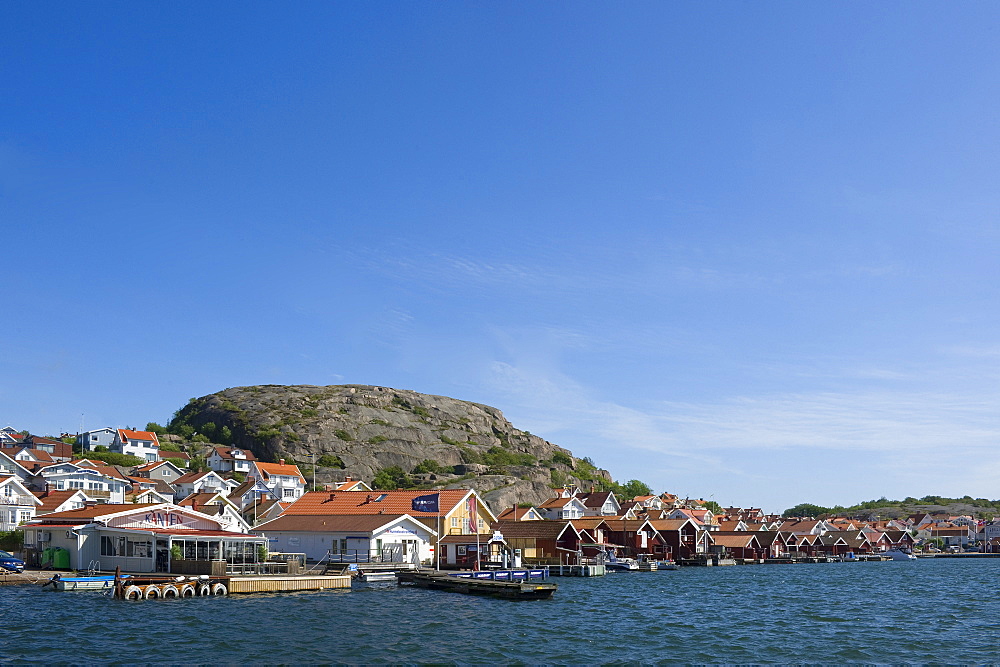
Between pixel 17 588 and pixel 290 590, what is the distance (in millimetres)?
16053

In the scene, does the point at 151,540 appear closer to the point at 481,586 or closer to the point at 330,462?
the point at 481,586

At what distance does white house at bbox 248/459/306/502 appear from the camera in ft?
451

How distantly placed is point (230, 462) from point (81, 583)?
102842 mm

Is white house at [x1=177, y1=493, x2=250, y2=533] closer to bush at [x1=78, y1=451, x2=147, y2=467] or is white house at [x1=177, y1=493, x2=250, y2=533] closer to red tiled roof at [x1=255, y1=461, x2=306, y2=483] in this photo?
red tiled roof at [x1=255, y1=461, x2=306, y2=483]

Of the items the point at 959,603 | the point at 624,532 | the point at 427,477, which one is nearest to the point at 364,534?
the point at 959,603

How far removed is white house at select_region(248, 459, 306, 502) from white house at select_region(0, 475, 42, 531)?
51.8 metres

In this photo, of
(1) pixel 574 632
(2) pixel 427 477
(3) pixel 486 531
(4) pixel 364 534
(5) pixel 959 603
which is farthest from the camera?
(2) pixel 427 477

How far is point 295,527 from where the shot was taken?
242ft

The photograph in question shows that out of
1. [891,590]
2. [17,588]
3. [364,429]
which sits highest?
[364,429]

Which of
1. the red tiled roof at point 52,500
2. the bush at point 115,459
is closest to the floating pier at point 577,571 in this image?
the red tiled roof at point 52,500

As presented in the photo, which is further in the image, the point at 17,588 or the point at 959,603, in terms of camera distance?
the point at 959,603

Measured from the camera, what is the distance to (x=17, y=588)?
171ft

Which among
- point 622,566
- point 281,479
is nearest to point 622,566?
point 622,566

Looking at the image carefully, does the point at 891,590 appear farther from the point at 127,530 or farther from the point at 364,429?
the point at 364,429
